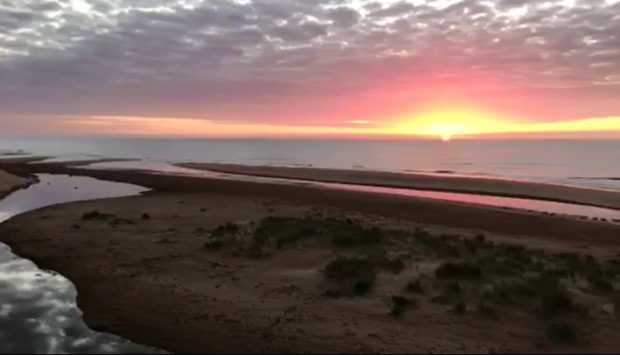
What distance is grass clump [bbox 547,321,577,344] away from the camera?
12.4 meters

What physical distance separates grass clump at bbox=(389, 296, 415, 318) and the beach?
19 cm

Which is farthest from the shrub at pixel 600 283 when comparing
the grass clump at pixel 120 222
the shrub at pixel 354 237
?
the grass clump at pixel 120 222

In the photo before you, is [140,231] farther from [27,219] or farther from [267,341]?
[267,341]

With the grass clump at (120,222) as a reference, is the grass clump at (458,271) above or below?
above

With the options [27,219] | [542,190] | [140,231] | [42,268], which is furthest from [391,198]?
[42,268]

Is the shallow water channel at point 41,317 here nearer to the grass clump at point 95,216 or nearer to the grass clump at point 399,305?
the grass clump at point 399,305

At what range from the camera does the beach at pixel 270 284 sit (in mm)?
12766

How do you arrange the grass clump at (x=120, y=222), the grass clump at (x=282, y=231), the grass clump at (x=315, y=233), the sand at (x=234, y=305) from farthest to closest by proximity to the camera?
the grass clump at (x=120, y=222), the grass clump at (x=282, y=231), the grass clump at (x=315, y=233), the sand at (x=234, y=305)

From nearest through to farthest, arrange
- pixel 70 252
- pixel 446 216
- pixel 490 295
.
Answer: pixel 490 295 → pixel 70 252 → pixel 446 216

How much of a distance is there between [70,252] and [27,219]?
10840 millimetres

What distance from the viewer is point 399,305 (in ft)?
48.4

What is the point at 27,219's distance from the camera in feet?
102

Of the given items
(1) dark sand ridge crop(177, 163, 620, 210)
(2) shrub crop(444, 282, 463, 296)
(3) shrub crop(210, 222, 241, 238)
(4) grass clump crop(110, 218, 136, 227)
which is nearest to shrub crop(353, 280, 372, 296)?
(2) shrub crop(444, 282, 463, 296)

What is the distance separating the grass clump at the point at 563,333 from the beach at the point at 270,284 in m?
0.15
